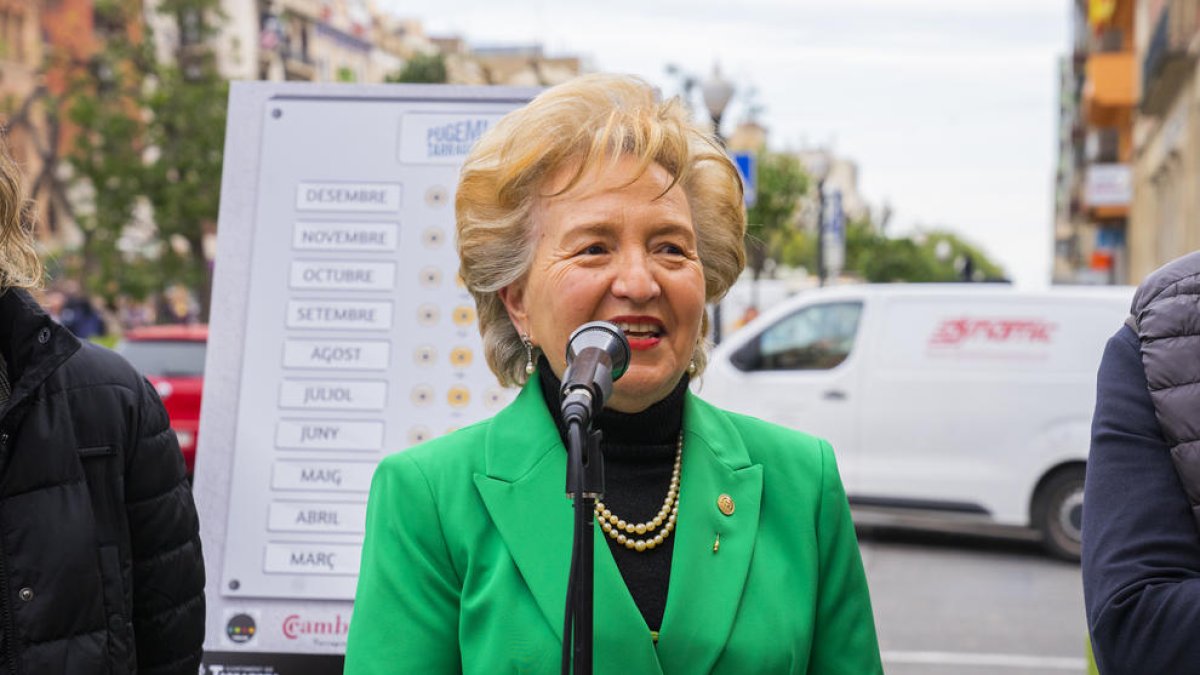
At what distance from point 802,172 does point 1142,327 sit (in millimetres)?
48355

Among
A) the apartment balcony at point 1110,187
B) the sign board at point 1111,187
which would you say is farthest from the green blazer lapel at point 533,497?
the sign board at point 1111,187

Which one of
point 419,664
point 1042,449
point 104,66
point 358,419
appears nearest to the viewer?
point 419,664

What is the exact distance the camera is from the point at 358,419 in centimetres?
362

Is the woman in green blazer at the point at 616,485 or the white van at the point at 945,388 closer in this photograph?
the woman in green blazer at the point at 616,485

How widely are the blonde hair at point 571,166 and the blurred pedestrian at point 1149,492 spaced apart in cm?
63

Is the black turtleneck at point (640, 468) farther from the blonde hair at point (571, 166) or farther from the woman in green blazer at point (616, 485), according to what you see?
the blonde hair at point (571, 166)

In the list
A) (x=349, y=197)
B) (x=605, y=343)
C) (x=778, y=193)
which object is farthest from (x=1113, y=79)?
(x=605, y=343)

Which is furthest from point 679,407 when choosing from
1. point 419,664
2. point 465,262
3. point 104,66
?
point 104,66

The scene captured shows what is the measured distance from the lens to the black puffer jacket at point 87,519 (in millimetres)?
2670

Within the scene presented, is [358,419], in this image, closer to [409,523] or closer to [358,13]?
[409,523]

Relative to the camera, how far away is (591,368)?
6.54 feet

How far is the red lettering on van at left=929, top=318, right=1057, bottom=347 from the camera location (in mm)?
11461

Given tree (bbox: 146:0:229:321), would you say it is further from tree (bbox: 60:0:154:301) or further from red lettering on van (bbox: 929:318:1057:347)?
red lettering on van (bbox: 929:318:1057:347)

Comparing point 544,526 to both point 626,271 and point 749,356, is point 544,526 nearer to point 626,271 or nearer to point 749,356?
point 626,271
